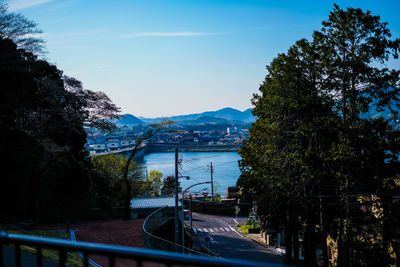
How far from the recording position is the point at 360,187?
53.0 ft

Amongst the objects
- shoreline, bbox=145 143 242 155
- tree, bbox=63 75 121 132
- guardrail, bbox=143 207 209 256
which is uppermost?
tree, bbox=63 75 121 132

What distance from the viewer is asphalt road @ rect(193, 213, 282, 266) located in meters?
29.4

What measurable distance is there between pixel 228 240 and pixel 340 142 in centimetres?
2321

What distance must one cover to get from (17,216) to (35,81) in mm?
8566

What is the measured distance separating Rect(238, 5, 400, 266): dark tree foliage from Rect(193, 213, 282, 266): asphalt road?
225 inches

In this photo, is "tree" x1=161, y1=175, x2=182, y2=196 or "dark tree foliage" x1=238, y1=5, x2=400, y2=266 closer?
"dark tree foliage" x1=238, y1=5, x2=400, y2=266

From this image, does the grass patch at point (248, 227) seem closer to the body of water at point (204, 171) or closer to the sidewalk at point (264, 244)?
the sidewalk at point (264, 244)

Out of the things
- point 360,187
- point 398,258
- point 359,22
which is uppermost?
point 359,22

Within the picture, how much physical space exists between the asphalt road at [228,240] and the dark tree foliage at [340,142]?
5.73m

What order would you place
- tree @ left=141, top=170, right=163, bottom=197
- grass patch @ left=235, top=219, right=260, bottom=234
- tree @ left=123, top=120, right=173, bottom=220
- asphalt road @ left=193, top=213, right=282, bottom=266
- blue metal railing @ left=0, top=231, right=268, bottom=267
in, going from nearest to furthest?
1. blue metal railing @ left=0, top=231, right=268, bottom=267
2. tree @ left=123, top=120, right=173, bottom=220
3. asphalt road @ left=193, top=213, right=282, bottom=266
4. grass patch @ left=235, top=219, right=260, bottom=234
5. tree @ left=141, top=170, right=163, bottom=197

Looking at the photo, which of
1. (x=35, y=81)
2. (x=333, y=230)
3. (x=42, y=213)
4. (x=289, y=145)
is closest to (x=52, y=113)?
(x=35, y=81)

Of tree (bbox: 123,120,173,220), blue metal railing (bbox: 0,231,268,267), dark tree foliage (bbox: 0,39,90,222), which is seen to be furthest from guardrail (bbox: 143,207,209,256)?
blue metal railing (bbox: 0,231,268,267)

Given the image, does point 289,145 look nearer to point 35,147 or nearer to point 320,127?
point 320,127

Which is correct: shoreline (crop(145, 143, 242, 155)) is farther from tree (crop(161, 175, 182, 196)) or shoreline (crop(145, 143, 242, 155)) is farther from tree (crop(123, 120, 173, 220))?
tree (crop(123, 120, 173, 220))
